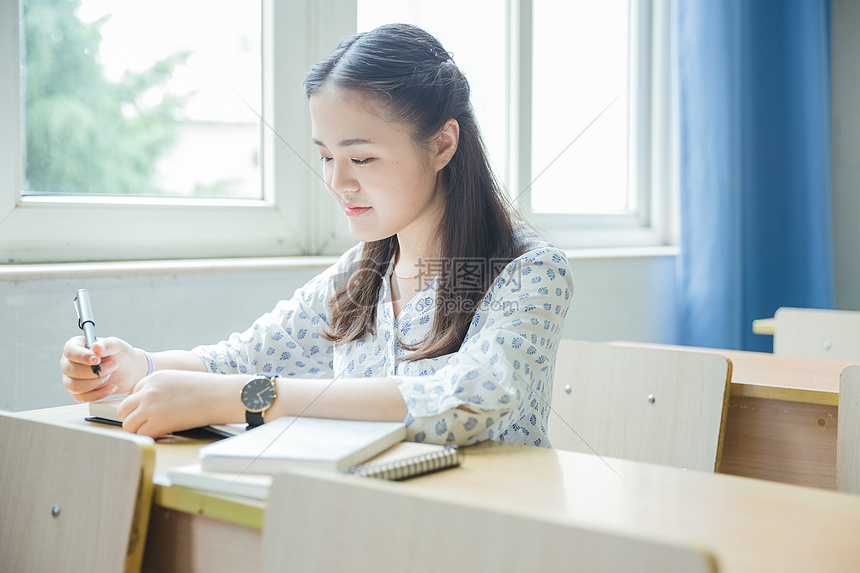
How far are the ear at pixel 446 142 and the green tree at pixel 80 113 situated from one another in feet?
2.30

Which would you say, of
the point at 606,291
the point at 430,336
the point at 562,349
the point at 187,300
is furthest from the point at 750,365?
the point at 187,300

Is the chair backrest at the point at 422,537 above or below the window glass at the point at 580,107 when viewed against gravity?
below

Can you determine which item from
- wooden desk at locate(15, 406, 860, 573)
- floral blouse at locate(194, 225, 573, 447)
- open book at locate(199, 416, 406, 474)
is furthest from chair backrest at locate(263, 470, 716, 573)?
floral blouse at locate(194, 225, 573, 447)

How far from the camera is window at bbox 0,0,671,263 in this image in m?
1.32

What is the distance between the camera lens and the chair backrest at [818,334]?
5.84 feet

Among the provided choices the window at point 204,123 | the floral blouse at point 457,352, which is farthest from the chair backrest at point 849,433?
the window at point 204,123

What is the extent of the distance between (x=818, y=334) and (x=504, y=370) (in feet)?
4.31

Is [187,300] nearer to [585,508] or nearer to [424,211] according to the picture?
[424,211]

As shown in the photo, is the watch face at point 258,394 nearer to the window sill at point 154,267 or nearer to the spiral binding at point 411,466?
the spiral binding at point 411,466

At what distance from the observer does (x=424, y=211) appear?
1.12 m

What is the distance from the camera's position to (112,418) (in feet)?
2.90

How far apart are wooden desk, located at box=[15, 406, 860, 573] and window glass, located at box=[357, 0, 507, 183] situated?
1.42 metres

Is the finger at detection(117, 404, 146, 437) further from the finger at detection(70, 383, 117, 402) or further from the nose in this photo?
the nose

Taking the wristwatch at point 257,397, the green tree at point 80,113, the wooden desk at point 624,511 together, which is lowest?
the wooden desk at point 624,511
